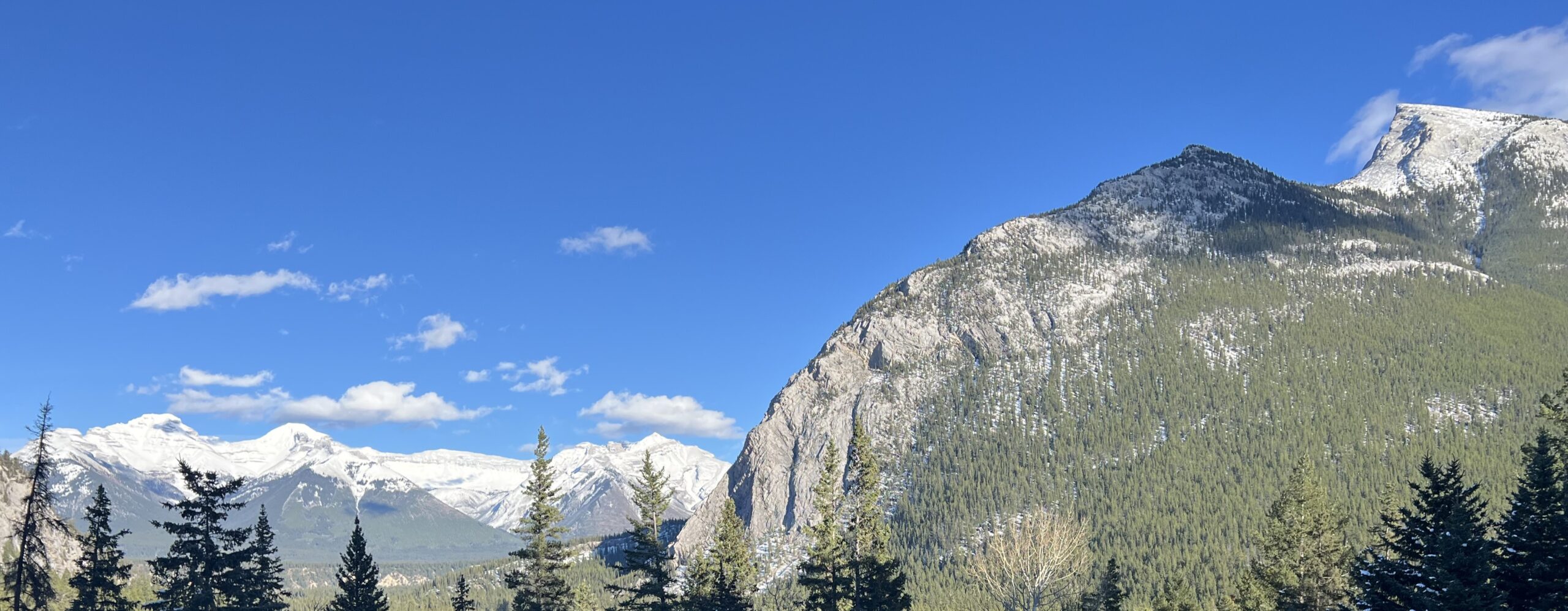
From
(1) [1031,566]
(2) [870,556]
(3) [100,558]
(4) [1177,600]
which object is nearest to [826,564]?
(2) [870,556]

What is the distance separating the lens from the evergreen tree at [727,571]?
194ft

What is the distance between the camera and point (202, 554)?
45.8m

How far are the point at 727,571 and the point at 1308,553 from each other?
33.1m

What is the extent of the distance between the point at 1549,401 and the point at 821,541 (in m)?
35.5

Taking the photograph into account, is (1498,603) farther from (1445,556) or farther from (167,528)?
(167,528)

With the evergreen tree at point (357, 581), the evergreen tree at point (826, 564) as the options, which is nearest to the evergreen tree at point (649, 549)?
the evergreen tree at point (826, 564)

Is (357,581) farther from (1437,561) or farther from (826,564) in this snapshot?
(1437,561)

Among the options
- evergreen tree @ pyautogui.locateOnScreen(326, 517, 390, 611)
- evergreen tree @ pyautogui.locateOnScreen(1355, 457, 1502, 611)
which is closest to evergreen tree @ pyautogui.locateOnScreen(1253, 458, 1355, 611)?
evergreen tree @ pyautogui.locateOnScreen(1355, 457, 1502, 611)

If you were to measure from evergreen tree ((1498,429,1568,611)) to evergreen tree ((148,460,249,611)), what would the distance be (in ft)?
160

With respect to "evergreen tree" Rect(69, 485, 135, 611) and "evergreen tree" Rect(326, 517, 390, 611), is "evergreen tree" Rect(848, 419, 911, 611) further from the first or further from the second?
"evergreen tree" Rect(69, 485, 135, 611)

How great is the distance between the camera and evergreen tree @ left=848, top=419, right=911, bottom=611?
52438 millimetres

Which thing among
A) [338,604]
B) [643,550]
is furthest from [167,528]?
[643,550]

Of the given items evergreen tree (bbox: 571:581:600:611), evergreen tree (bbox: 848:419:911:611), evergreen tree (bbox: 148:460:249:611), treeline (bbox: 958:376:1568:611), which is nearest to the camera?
treeline (bbox: 958:376:1568:611)

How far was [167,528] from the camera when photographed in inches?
1790
